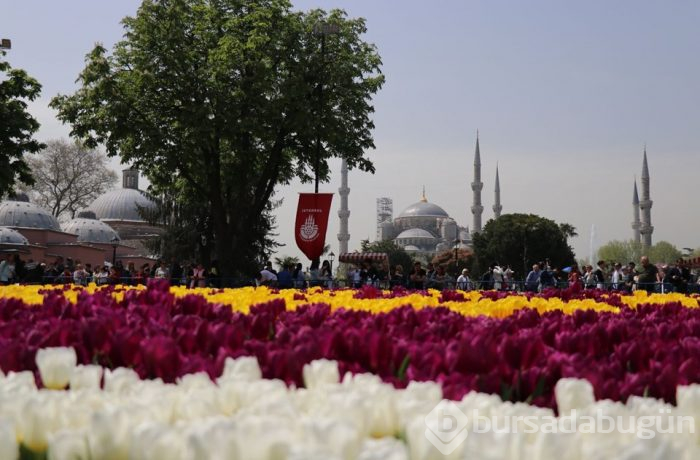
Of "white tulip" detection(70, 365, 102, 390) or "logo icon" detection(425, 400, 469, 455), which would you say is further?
"white tulip" detection(70, 365, 102, 390)

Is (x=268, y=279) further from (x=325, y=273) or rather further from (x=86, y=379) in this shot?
(x=86, y=379)

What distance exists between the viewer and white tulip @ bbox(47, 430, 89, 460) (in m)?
1.44

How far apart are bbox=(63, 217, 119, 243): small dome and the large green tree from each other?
147 feet

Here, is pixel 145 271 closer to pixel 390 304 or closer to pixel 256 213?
pixel 256 213

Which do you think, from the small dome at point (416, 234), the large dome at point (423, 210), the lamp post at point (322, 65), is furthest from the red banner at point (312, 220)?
the large dome at point (423, 210)

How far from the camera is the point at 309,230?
2016cm

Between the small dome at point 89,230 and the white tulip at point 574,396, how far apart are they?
6800 cm

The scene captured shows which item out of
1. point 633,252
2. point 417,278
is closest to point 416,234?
point 633,252

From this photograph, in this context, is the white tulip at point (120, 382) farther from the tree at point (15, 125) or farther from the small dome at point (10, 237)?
the small dome at point (10, 237)

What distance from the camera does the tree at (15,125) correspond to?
2223 centimetres

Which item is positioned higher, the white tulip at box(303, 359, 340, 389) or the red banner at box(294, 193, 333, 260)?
the red banner at box(294, 193, 333, 260)

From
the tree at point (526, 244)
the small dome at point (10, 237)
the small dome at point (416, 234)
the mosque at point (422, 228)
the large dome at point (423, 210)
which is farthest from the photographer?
the large dome at point (423, 210)

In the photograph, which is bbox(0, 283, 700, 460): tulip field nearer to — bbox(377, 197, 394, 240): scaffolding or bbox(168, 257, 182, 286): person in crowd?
bbox(168, 257, 182, 286): person in crowd

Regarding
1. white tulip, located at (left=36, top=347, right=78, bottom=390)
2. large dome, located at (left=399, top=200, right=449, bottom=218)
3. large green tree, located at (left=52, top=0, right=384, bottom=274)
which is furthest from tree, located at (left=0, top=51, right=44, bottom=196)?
large dome, located at (left=399, top=200, right=449, bottom=218)
